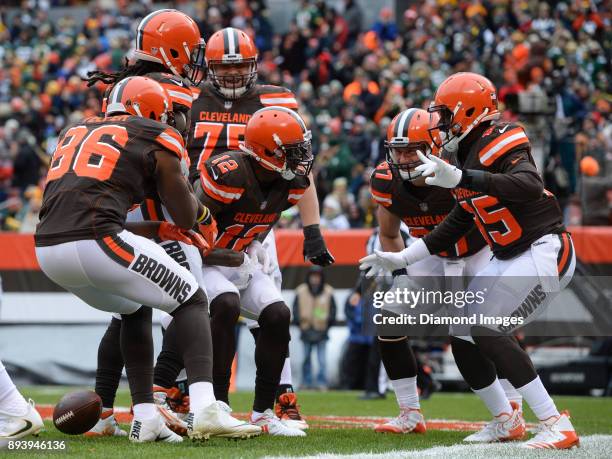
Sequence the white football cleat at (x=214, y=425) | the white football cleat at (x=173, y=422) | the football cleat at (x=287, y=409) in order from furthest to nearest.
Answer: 1. the football cleat at (x=287, y=409)
2. the white football cleat at (x=173, y=422)
3. the white football cleat at (x=214, y=425)

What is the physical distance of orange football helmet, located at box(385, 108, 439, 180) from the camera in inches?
238

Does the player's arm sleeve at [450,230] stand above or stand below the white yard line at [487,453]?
above

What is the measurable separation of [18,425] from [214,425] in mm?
940

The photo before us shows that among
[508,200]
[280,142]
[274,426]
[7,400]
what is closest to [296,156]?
[280,142]

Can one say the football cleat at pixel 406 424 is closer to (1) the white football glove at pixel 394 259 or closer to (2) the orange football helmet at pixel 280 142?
(1) the white football glove at pixel 394 259

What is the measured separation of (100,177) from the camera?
4852 millimetres

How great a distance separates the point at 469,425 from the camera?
22.7ft

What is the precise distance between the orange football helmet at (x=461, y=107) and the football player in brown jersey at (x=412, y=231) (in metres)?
0.31

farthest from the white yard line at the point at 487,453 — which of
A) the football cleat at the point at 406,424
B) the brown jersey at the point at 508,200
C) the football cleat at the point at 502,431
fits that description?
the brown jersey at the point at 508,200

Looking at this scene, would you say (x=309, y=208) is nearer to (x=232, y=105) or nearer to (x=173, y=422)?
(x=232, y=105)

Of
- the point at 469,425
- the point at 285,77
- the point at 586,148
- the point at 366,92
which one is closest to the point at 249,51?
the point at 469,425

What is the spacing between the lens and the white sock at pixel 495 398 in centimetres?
586

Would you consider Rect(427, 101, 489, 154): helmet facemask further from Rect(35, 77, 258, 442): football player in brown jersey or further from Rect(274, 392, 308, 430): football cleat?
Rect(274, 392, 308, 430): football cleat

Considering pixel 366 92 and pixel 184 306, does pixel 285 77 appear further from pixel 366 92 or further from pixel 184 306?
pixel 184 306
